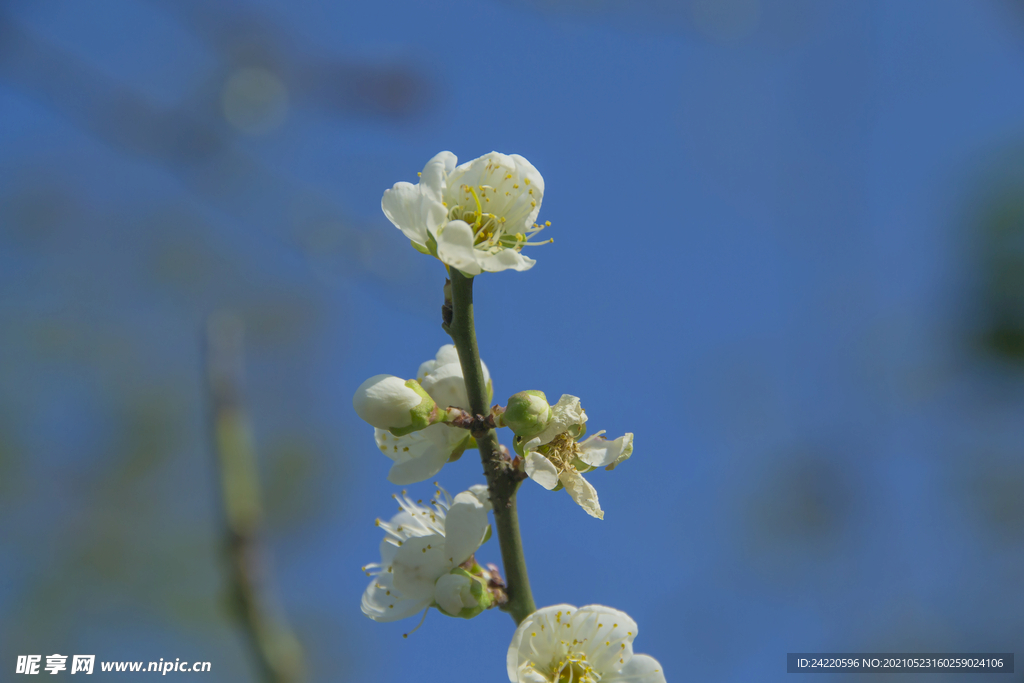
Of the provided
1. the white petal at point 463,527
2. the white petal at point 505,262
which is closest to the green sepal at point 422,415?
the white petal at point 463,527

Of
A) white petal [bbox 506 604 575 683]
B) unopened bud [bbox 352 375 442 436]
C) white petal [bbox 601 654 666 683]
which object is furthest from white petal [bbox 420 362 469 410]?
white petal [bbox 601 654 666 683]

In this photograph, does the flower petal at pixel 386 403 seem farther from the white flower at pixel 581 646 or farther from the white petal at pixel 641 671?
the white petal at pixel 641 671

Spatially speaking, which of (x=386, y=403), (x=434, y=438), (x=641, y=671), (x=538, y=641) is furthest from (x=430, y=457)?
(x=641, y=671)

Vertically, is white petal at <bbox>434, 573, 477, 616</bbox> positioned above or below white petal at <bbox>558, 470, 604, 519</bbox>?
below

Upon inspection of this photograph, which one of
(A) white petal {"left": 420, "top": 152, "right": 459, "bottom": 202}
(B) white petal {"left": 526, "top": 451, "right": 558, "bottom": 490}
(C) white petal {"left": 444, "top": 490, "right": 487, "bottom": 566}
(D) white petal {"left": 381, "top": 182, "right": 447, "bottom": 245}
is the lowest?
(C) white petal {"left": 444, "top": 490, "right": 487, "bottom": 566}

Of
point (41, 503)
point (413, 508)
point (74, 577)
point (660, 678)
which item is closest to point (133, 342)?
point (41, 503)

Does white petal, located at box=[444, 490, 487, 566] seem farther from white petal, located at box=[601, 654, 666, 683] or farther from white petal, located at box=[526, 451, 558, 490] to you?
white petal, located at box=[601, 654, 666, 683]

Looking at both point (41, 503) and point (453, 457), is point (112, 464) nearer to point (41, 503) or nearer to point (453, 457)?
point (41, 503)
